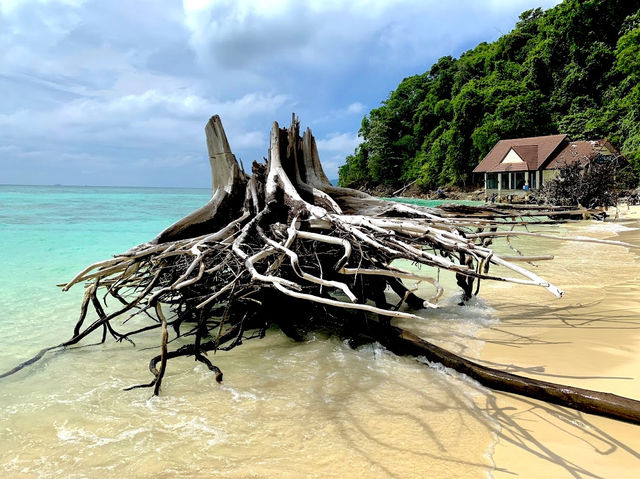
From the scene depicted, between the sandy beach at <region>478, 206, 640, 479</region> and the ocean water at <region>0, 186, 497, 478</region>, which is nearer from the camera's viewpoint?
the sandy beach at <region>478, 206, 640, 479</region>

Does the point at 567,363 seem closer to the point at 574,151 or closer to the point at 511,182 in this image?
the point at 574,151

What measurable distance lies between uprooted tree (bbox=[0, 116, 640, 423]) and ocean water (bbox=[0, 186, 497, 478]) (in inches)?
8.3

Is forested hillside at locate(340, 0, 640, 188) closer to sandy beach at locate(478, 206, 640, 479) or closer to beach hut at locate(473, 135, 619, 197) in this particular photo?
beach hut at locate(473, 135, 619, 197)

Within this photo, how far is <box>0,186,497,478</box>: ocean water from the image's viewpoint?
2.45 m

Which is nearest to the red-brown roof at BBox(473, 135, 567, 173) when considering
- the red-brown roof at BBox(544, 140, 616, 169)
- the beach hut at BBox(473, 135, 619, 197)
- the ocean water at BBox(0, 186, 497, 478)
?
the beach hut at BBox(473, 135, 619, 197)

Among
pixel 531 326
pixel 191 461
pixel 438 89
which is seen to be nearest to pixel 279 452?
pixel 191 461

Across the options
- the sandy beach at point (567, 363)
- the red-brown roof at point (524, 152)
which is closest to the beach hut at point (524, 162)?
the red-brown roof at point (524, 152)

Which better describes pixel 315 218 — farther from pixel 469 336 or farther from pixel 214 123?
pixel 214 123

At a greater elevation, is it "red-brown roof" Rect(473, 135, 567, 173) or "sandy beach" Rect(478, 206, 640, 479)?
"red-brown roof" Rect(473, 135, 567, 173)

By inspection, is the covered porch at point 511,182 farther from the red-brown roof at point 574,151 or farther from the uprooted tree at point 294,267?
the uprooted tree at point 294,267

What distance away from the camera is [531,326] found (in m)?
4.81

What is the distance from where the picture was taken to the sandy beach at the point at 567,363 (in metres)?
2.34

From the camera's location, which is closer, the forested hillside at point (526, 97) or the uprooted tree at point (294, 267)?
the uprooted tree at point (294, 267)

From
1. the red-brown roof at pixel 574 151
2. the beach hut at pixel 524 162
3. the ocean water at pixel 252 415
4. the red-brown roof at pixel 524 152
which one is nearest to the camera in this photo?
the ocean water at pixel 252 415
